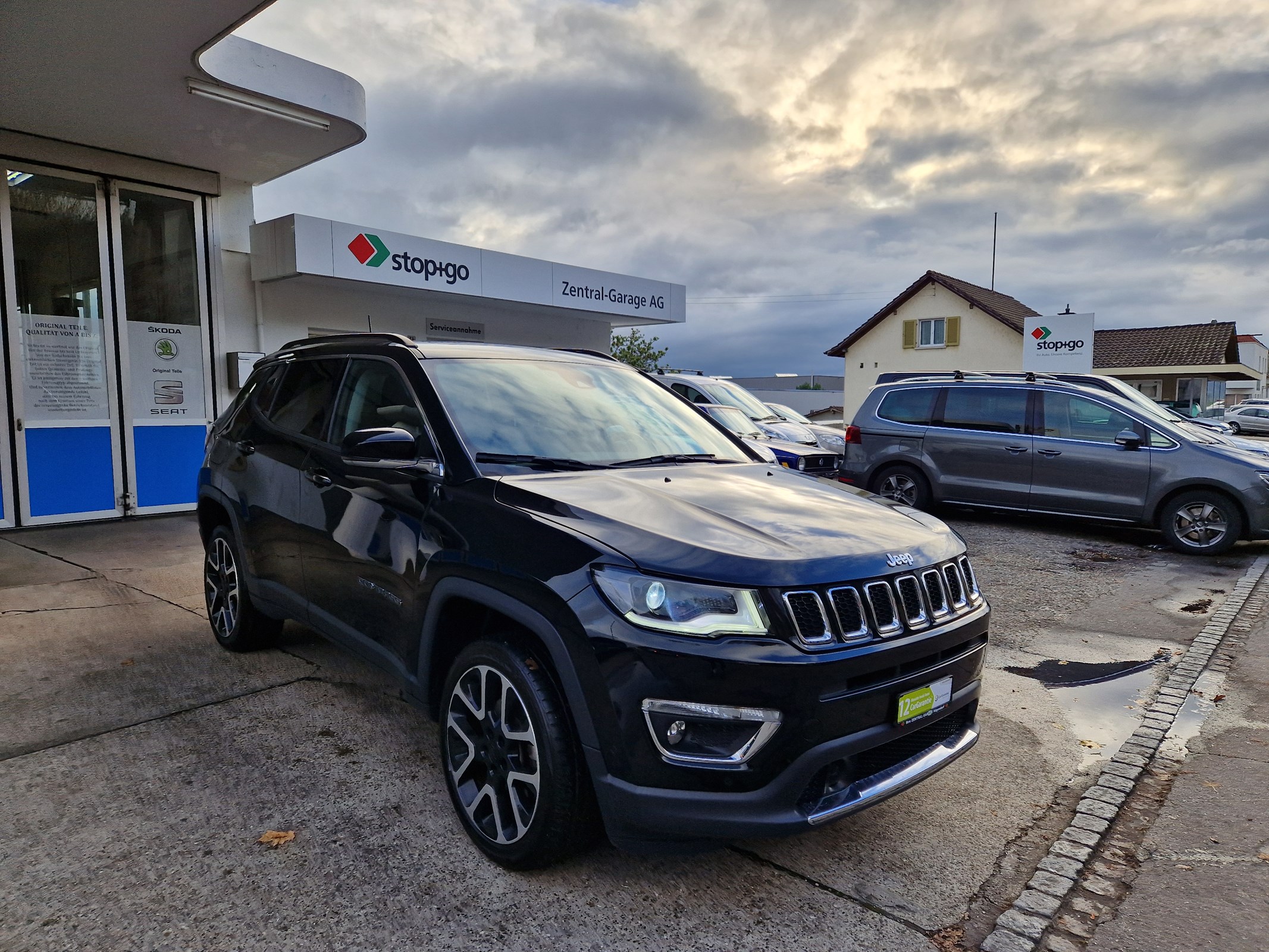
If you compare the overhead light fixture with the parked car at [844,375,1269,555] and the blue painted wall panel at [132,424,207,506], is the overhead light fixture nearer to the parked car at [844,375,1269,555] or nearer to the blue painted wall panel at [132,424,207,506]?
the blue painted wall panel at [132,424,207,506]

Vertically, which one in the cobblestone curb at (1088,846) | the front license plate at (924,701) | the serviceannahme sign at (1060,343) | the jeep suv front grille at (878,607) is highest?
the serviceannahme sign at (1060,343)

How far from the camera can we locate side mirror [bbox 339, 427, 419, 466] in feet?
10.4

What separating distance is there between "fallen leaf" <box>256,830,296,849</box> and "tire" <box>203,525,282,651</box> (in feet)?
5.92

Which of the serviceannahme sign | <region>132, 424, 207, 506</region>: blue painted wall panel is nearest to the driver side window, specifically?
<region>132, 424, 207, 506</region>: blue painted wall panel

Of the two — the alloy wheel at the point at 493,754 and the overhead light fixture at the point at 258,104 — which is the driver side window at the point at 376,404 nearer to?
the alloy wheel at the point at 493,754

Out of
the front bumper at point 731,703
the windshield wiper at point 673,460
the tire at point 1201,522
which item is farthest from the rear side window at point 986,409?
the front bumper at point 731,703

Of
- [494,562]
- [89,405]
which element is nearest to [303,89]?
[89,405]

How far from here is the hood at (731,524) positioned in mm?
2455

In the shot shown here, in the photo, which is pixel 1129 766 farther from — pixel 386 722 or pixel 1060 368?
pixel 1060 368

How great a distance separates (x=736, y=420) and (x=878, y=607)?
8.39 meters

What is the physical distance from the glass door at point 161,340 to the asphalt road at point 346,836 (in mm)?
5467

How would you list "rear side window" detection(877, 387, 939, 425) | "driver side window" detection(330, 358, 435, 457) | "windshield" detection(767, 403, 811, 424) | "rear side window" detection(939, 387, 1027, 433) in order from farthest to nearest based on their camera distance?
"windshield" detection(767, 403, 811, 424)
"rear side window" detection(877, 387, 939, 425)
"rear side window" detection(939, 387, 1027, 433)
"driver side window" detection(330, 358, 435, 457)

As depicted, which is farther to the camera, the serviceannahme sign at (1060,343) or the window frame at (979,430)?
the serviceannahme sign at (1060,343)

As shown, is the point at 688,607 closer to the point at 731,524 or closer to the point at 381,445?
the point at 731,524
